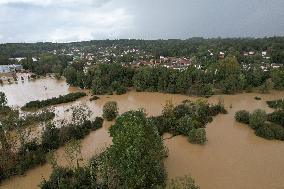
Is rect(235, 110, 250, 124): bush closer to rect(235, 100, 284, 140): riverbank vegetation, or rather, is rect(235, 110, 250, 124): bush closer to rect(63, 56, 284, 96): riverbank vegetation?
rect(235, 100, 284, 140): riverbank vegetation

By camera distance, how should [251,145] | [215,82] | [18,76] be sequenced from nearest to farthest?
1. [251,145]
2. [215,82]
3. [18,76]

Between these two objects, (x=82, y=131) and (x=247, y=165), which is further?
(x=82, y=131)

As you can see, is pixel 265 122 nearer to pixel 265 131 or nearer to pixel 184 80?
pixel 265 131

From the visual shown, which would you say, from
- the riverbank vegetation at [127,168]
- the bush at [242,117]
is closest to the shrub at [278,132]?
the bush at [242,117]

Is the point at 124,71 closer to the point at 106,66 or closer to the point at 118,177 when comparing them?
the point at 106,66

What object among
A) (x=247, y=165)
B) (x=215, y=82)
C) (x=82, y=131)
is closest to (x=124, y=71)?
(x=215, y=82)

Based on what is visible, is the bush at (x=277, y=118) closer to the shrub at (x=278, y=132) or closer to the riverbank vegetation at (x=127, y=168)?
the shrub at (x=278, y=132)
